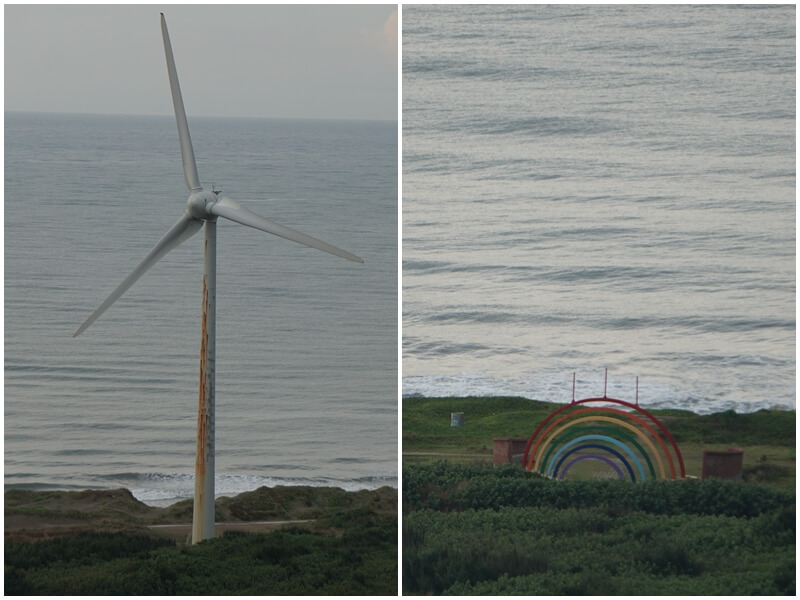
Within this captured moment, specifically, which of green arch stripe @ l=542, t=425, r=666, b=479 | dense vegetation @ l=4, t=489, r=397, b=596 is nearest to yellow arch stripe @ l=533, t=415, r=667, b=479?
green arch stripe @ l=542, t=425, r=666, b=479

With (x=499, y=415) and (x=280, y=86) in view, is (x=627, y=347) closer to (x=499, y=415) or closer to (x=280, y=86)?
(x=499, y=415)

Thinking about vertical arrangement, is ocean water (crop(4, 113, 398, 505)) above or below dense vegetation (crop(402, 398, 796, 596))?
above

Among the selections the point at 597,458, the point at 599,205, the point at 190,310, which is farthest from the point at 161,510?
the point at 599,205

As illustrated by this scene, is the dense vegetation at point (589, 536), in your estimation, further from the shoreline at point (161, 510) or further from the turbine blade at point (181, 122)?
the turbine blade at point (181, 122)

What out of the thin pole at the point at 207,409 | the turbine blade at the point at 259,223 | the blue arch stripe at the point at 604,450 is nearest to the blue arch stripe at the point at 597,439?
the blue arch stripe at the point at 604,450

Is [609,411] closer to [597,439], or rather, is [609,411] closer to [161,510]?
[597,439]

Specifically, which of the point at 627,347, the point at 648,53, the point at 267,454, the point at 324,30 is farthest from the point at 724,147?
the point at 267,454

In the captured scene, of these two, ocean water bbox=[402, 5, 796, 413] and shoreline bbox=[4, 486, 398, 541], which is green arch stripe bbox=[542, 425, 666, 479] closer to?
ocean water bbox=[402, 5, 796, 413]
